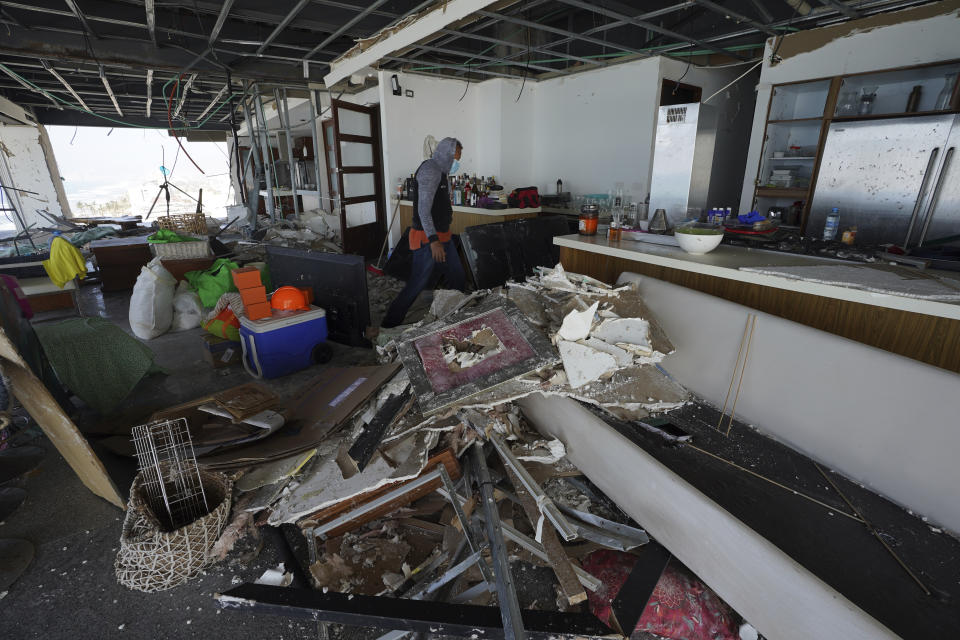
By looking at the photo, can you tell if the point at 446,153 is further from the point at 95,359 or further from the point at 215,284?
the point at 95,359

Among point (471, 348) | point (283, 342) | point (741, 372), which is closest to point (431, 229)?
point (283, 342)

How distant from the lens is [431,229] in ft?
13.1

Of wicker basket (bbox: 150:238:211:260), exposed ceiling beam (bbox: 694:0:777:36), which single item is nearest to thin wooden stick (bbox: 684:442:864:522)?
exposed ceiling beam (bbox: 694:0:777:36)

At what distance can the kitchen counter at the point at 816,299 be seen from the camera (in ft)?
5.62

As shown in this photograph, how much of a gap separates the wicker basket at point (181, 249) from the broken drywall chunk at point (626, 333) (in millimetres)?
4559

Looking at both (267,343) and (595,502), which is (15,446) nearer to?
(267,343)

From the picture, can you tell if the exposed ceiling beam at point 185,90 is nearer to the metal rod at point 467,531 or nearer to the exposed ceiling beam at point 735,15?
the exposed ceiling beam at point 735,15

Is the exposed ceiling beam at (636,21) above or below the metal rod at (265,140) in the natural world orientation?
above

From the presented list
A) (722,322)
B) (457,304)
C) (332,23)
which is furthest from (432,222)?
(722,322)

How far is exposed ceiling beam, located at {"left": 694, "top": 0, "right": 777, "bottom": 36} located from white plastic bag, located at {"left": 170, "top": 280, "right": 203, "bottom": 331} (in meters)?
5.12

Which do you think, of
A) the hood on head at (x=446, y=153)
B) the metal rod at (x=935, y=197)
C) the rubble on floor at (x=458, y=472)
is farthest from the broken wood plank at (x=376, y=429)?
the metal rod at (x=935, y=197)

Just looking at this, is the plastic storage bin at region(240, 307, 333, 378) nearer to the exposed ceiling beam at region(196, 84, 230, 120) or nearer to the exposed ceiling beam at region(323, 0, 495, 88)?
the exposed ceiling beam at region(323, 0, 495, 88)

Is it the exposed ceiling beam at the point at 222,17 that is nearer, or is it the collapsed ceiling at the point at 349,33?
the exposed ceiling beam at the point at 222,17

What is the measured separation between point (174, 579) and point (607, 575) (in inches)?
66.6
